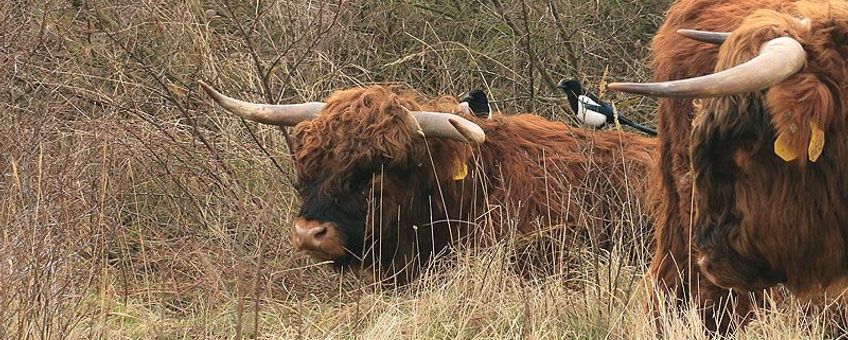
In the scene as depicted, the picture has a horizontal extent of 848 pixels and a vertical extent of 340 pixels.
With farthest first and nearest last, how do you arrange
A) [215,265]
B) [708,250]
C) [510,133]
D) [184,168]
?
[184,168], [510,133], [215,265], [708,250]

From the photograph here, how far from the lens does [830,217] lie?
4387 millimetres

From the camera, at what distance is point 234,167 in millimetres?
7723

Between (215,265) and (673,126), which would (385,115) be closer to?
(215,265)

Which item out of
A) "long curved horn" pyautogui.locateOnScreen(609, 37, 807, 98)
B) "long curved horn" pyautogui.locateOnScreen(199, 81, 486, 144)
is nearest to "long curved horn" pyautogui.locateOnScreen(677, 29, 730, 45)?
"long curved horn" pyautogui.locateOnScreen(609, 37, 807, 98)

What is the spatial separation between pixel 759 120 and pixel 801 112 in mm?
134

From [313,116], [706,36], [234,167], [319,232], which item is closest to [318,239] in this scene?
[319,232]

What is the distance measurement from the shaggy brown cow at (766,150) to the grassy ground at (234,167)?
0.30 m

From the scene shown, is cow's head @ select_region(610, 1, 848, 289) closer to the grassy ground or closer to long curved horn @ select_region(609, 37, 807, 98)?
long curved horn @ select_region(609, 37, 807, 98)

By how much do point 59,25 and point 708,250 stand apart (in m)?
5.20

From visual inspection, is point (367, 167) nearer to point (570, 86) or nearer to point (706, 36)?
point (570, 86)

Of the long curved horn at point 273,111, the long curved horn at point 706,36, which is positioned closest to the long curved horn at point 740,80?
the long curved horn at point 706,36

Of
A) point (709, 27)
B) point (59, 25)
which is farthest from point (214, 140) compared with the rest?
point (709, 27)

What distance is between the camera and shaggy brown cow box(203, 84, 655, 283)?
6.14 m

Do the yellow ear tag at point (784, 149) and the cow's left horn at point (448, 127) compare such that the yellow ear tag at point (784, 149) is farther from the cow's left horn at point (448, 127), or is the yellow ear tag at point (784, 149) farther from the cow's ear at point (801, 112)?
the cow's left horn at point (448, 127)
